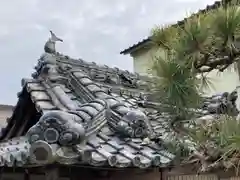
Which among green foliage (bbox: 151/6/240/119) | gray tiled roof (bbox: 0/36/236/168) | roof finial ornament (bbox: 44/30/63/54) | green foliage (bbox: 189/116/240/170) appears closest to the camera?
green foliage (bbox: 189/116/240/170)

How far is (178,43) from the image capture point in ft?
13.1

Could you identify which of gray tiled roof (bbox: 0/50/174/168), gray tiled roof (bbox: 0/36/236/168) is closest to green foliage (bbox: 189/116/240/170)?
gray tiled roof (bbox: 0/36/236/168)

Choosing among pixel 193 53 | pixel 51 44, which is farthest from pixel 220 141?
pixel 51 44

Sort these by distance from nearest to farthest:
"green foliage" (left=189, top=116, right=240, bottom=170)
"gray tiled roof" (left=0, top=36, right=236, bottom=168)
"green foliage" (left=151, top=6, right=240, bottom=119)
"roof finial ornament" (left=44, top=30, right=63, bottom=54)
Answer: "green foliage" (left=189, top=116, right=240, bottom=170)
"green foliage" (left=151, top=6, right=240, bottom=119)
"gray tiled roof" (left=0, top=36, right=236, bottom=168)
"roof finial ornament" (left=44, top=30, right=63, bottom=54)

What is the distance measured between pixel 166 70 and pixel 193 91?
324 millimetres

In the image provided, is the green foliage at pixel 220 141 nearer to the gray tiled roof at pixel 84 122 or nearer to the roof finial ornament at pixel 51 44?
the gray tiled roof at pixel 84 122

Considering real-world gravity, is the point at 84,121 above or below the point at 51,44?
below

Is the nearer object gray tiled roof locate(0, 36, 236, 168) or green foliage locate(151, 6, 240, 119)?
green foliage locate(151, 6, 240, 119)

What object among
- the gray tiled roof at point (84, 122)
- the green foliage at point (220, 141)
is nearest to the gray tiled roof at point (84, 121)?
the gray tiled roof at point (84, 122)

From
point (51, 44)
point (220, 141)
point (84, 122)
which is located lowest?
point (220, 141)

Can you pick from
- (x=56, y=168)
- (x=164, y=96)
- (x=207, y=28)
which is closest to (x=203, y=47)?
(x=207, y=28)

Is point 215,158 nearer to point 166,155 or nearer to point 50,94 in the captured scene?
point 166,155

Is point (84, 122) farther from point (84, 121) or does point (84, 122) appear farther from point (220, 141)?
point (220, 141)

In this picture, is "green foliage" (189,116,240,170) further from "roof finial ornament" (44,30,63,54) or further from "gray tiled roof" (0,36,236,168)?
"roof finial ornament" (44,30,63,54)
